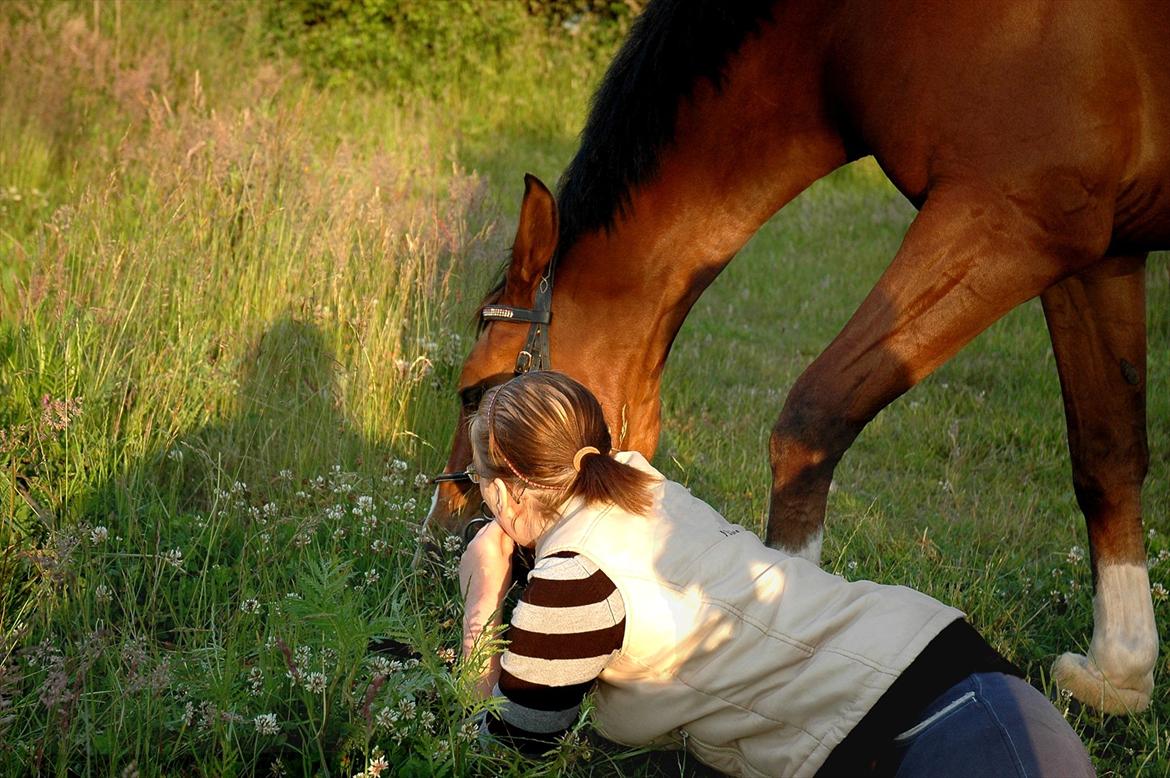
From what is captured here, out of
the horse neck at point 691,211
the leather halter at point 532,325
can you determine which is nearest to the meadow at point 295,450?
the leather halter at point 532,325

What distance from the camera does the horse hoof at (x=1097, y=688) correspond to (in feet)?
9.81

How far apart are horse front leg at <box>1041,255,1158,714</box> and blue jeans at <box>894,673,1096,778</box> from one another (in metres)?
1.16

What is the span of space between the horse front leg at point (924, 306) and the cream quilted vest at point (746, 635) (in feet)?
1.40

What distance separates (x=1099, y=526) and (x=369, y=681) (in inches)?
81.1

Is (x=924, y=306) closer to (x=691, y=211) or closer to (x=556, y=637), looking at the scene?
(x=691, y=211)

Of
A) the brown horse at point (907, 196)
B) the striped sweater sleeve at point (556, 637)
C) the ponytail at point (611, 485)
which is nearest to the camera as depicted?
the striped sweater sleeve at point (556, 637)

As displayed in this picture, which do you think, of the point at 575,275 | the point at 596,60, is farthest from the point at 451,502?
the point at 596,60

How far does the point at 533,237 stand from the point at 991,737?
1.73m

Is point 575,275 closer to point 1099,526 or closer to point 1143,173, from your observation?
point 1143,173

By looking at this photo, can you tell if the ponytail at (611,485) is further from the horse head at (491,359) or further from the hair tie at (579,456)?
the horse head at (491,359)

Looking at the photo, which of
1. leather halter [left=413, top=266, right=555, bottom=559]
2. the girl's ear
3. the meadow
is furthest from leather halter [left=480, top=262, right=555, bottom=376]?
the girl's ear

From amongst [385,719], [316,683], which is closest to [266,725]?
[316,683]

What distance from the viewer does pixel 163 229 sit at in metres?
4.63

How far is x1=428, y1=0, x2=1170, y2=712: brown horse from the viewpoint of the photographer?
98.7 inches
